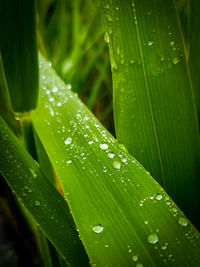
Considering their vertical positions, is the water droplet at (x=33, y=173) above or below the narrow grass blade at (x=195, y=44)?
below

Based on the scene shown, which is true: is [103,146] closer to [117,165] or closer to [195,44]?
[117,165]

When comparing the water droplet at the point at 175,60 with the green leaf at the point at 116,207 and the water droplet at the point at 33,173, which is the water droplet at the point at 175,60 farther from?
the water droplet at the point at 33,173

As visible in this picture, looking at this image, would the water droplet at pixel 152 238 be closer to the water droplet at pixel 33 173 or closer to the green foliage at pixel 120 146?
the green foliage at pixel 120 146

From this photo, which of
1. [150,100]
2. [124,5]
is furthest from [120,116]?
[124,5]

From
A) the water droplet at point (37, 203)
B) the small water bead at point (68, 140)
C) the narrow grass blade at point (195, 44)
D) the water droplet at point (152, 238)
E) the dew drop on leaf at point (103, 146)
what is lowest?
the water droplet at point (152, 238)

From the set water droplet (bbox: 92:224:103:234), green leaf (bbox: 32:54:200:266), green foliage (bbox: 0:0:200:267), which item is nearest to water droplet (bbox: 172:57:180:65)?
green foliage (bbox: 0:0:200:267)

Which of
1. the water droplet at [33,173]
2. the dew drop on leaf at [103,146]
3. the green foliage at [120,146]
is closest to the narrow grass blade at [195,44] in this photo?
the green foliage at [120,146]

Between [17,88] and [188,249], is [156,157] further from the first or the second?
[17,88]
